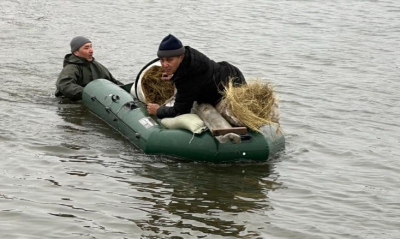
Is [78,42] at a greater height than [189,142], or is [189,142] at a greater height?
[78,42]

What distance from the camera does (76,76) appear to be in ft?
43.2

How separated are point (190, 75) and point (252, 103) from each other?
2.82 ft

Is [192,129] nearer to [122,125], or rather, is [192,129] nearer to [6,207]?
[122,125]

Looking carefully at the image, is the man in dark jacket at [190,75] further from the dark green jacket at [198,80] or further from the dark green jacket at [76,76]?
the dark green jacket at [76,76]

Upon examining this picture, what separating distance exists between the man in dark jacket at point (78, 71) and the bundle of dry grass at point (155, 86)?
4.59 feet

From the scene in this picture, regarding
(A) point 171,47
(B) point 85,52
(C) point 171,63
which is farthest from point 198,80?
(B) point 85,52

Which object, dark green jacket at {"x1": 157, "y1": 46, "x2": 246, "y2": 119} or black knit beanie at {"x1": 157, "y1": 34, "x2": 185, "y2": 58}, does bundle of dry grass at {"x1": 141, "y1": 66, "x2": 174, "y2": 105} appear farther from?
black knit beanie at {"x1": 157, "y1": 34, "x2": 185, "y2": 58}

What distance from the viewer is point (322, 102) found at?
1479 cm

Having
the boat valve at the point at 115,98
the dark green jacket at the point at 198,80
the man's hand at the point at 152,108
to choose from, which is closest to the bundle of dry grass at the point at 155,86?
the boat valve at the point at 115,98

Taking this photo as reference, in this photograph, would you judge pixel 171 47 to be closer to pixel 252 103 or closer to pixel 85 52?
pixel 252 103

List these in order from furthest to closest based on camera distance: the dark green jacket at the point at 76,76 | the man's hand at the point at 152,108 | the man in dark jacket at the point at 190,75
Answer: the dark green jacket at the point at 76,76, the man's hand at the point at 152,108, the man in dark jacket at the point at 190,75

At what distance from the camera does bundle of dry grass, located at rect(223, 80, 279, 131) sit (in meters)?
10.3

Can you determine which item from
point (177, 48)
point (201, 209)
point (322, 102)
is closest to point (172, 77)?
point (177, 48)

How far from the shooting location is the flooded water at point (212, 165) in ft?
28.5
